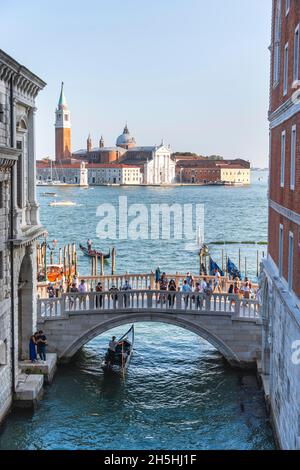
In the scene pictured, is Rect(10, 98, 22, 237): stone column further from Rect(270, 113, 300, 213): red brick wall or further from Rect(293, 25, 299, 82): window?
Rect(293, 25, 299, 82): window

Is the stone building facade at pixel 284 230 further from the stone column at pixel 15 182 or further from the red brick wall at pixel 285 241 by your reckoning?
the stone column at pixel 15 182

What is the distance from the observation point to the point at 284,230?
1409 cm

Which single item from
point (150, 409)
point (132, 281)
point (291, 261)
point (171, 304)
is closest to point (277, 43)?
point (291, 261)

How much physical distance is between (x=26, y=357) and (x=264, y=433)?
247 inches

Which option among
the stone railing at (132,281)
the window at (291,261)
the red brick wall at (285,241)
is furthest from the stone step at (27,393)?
the window at (291,261)

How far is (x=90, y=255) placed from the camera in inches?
1927

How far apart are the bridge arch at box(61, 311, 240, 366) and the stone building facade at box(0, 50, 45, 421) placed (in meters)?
1.51

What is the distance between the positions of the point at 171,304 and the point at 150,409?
10.3 feet

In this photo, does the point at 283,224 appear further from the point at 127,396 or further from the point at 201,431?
the point at 127,396

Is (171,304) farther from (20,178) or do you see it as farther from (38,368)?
(20,178)

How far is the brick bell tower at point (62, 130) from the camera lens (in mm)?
187625

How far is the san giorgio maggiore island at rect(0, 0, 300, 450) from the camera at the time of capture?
12914mm

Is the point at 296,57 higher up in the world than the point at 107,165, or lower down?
lower down

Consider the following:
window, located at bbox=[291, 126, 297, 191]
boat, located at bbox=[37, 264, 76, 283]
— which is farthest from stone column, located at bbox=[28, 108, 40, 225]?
boat, located at bbox=[37, 264, 76, 283]
